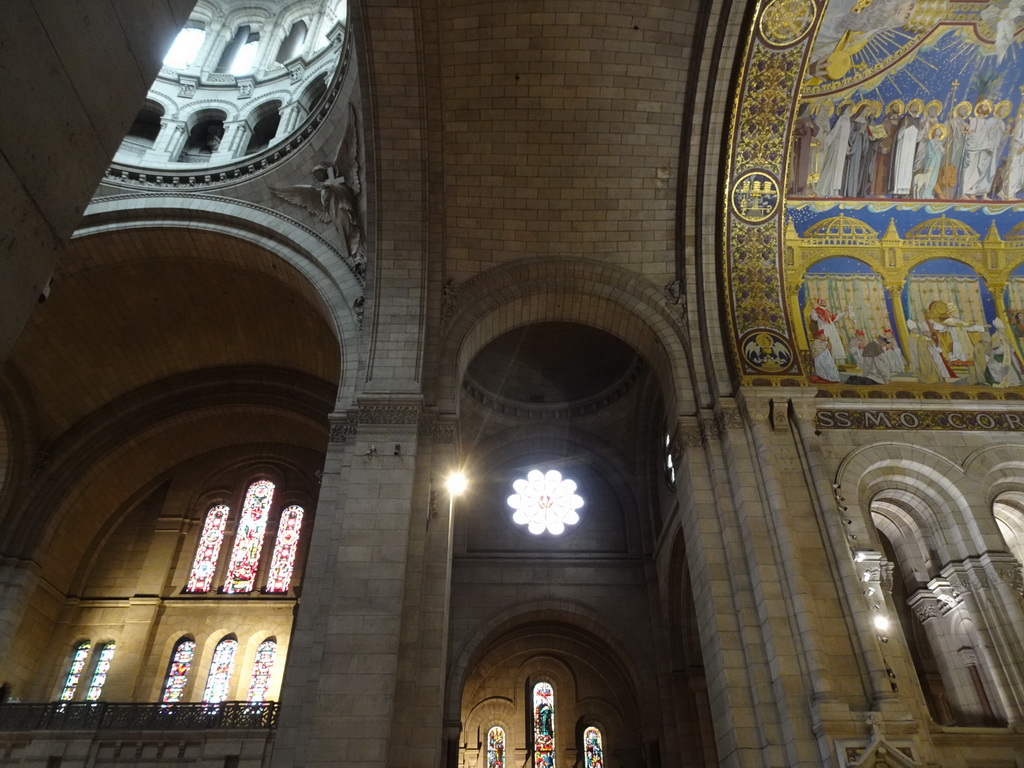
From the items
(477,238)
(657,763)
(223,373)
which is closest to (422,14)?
(477,238)

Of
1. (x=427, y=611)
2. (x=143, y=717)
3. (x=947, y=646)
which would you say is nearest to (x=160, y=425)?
(x=143, y=717)

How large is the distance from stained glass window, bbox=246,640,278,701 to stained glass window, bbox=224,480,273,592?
1.41m

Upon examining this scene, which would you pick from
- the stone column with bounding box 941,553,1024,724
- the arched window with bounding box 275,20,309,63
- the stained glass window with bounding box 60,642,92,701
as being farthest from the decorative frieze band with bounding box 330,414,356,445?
the arched window with bounding box 275,20,309,63

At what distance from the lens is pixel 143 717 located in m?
11.5

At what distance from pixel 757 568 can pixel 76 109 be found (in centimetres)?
850

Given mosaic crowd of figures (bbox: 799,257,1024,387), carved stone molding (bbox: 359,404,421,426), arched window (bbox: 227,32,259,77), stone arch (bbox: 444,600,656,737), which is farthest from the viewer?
arched window (bbox: 227,32,259,77)

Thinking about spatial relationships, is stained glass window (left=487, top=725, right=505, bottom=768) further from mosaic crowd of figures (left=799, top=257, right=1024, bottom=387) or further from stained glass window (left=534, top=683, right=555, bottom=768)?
mosaic crowd of figures (left=799, top=257, right=1024, bottom=387)

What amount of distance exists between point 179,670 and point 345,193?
36.3 ft

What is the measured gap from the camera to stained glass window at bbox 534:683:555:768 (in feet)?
52.3

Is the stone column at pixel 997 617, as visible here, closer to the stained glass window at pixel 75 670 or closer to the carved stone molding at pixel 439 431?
the carved stone molding at pixel 439 431

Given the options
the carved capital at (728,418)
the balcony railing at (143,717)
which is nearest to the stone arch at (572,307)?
the carved capital at (728,418)

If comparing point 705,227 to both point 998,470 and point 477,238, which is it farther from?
point 998,470

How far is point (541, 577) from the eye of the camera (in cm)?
1546

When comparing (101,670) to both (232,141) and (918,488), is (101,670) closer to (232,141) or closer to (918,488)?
(232,141)
